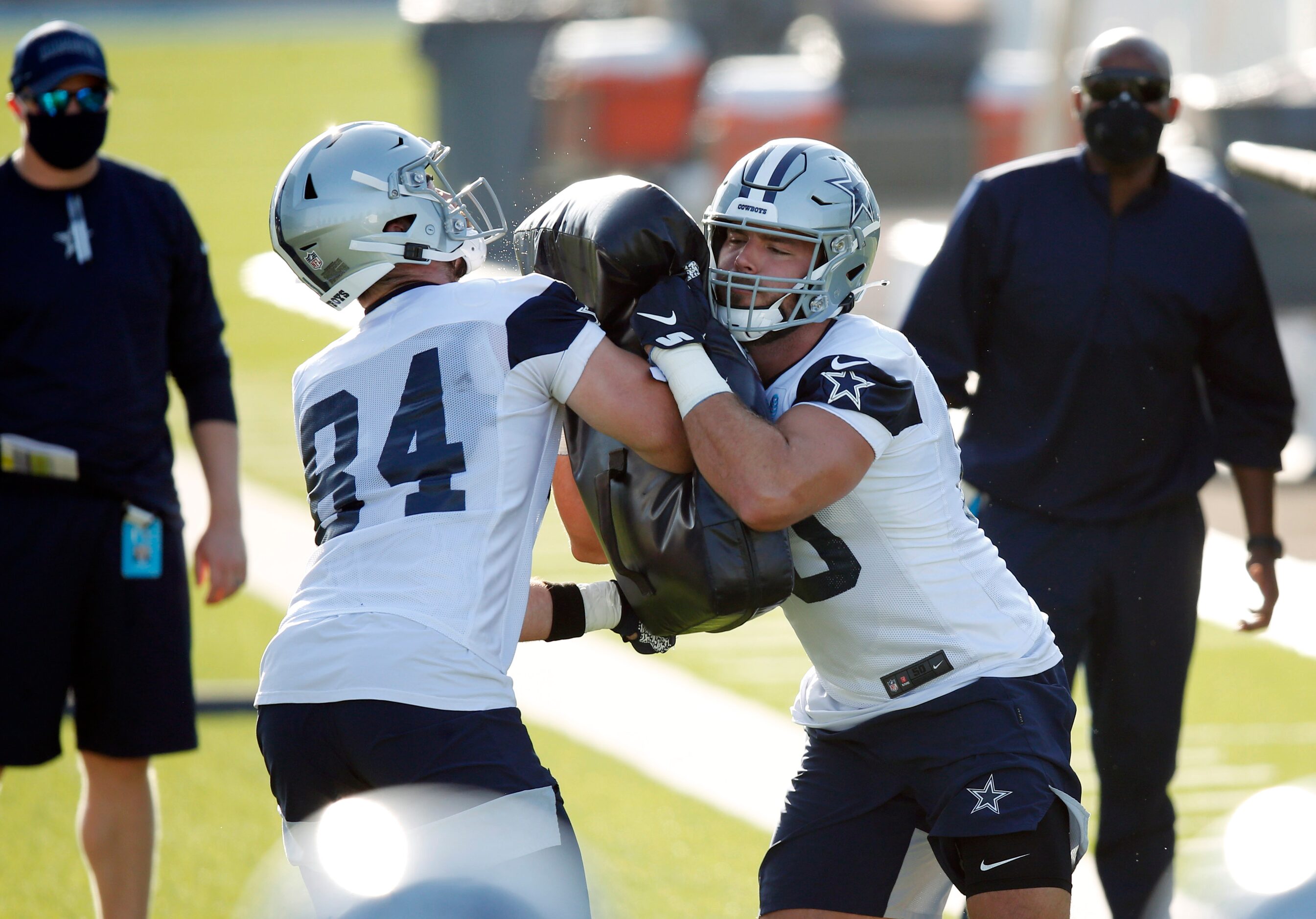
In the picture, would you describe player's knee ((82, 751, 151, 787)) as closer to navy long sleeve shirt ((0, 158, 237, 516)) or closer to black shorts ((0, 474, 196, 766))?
black shorts ((0, 474, 196, 766))

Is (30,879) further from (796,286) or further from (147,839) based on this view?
(796,286)

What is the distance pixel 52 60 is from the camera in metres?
4.75

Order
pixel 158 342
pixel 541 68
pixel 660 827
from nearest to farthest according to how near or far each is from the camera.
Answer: pixel 158 342 → pixel 660 827 → pixel 541 68

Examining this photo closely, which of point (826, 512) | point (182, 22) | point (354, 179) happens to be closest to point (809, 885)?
point (826, 512)

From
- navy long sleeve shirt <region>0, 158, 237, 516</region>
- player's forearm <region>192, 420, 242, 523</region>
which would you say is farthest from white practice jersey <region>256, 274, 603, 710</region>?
player's forearm <region>192, 420, 242, 523</region>

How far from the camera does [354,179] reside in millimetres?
3113

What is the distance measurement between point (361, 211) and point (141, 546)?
6.11ft

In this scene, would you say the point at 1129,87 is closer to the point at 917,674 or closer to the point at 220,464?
the point at 917,674

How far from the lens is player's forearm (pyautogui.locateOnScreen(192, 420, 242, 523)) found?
491cm

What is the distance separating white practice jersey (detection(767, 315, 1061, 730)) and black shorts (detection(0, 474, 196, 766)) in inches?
81.8

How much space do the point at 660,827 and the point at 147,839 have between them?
1.78 m

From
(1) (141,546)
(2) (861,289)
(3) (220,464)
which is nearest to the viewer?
(2) (861,289)

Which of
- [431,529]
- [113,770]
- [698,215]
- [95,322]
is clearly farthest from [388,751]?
[698,215]

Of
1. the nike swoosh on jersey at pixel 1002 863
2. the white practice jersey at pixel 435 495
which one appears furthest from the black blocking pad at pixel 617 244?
the nike swoosh on jersey at pixel 1002 863
